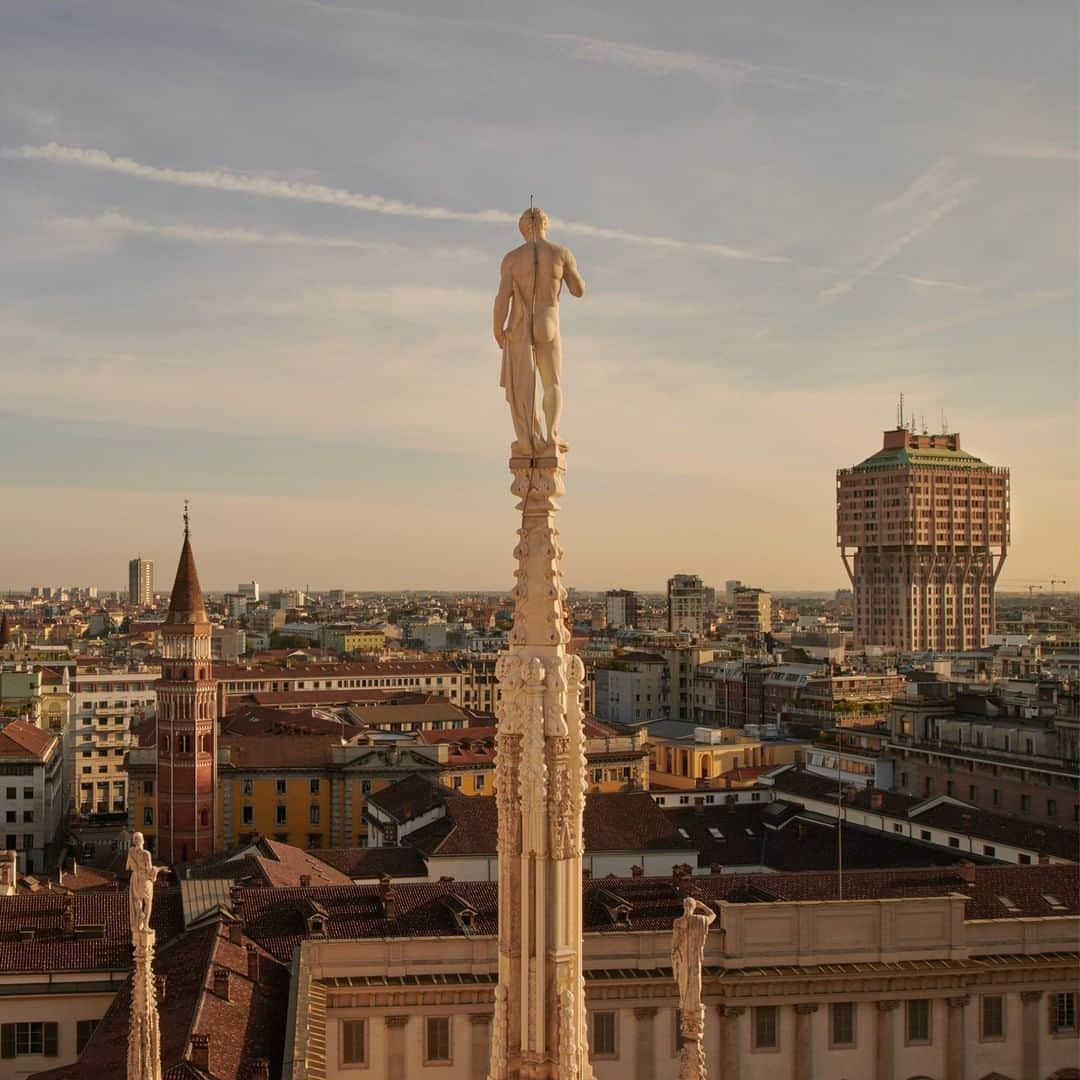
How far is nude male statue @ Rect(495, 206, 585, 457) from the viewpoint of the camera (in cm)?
646

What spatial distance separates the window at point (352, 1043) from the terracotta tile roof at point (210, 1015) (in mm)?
1247

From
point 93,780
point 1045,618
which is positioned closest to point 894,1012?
point 93,780

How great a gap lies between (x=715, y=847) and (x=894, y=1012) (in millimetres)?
13346

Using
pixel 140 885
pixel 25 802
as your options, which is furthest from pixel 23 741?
pixel 140 885

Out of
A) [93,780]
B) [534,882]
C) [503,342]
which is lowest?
[93,780]

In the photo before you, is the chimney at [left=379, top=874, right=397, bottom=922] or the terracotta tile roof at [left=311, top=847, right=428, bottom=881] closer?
the chimney at [left=379, top=874, right=397, bottom=922]

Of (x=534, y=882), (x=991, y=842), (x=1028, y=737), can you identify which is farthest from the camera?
(x=1028, y=737)

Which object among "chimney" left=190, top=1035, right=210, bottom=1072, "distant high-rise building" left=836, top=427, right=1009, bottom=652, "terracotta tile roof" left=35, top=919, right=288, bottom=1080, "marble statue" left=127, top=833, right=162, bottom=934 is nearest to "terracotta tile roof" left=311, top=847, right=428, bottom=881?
"terracotta tile roof" left=35, top=919, right=288, bottom=1080

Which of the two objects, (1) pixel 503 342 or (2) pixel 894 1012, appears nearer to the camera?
(1) pixel 503 342

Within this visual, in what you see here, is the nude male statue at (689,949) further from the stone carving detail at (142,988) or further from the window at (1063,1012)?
the window at (1063,1012)

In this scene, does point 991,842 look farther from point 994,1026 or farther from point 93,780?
point 93,780

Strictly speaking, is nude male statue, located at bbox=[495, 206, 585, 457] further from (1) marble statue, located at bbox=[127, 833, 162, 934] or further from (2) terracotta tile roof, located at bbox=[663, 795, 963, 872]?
(2) terracotta tile roof, located at bbox=[663, 795, 963, 872]

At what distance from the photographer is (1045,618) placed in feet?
611

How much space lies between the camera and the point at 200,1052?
1734cm
